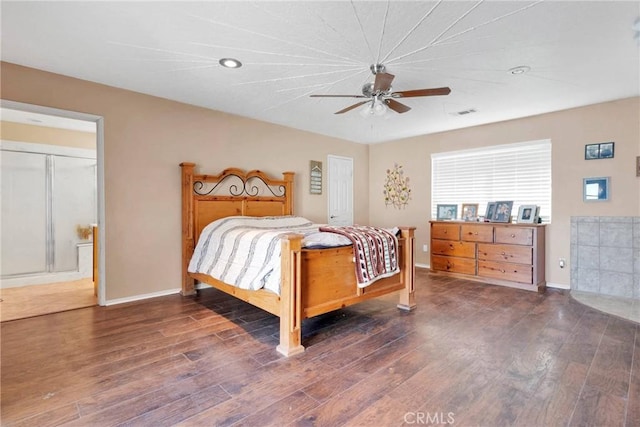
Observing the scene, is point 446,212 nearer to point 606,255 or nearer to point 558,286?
point 558,286

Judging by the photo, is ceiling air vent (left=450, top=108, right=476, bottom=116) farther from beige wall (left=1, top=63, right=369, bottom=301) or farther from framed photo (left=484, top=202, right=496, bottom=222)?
beige wall (left=1, top=63, right=369, bottom=301)

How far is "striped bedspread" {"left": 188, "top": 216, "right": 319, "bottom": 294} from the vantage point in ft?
8.72

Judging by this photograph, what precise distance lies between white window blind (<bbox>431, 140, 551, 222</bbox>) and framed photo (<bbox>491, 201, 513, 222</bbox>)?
7.1 inches

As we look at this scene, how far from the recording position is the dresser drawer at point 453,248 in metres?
4.89

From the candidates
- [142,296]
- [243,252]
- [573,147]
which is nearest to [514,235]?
[573,147]

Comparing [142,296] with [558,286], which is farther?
[558,286]

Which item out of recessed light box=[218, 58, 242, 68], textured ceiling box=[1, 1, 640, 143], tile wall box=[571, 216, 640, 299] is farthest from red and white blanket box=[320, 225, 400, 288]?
tile wall box=[571, 216, 640, 299]

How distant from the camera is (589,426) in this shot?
5.34ft

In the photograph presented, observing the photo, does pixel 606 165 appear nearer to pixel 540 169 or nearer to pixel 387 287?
pixel 540 169

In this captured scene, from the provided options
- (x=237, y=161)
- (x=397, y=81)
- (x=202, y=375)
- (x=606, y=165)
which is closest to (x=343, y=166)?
(x=237, y=161)

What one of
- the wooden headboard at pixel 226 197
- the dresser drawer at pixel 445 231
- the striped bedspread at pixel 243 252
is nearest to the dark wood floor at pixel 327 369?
the striped bedspread at pixel 243 252

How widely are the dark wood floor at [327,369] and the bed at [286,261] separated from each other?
0.90ft

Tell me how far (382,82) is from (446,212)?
355 cm

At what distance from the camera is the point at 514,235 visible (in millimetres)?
4469
